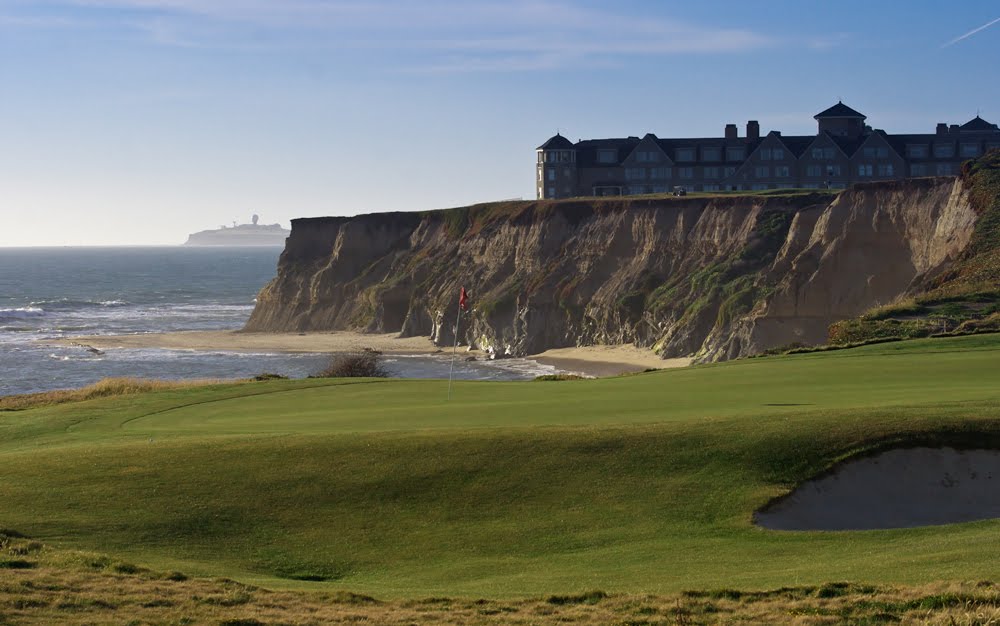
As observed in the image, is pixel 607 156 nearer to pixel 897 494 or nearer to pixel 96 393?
pixel 96 393

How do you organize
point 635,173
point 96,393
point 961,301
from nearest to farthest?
point 96,393 → point 961,301 → point 635,173

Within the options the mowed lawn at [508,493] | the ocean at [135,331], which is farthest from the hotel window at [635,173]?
the mowed lawn at [508,493]

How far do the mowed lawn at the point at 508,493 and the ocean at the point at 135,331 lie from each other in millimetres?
40269

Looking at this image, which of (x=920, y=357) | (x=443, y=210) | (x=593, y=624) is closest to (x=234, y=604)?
(x=593, y=624)

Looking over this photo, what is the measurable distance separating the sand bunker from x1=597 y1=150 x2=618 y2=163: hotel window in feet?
298

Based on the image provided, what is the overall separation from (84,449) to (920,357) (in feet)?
67.5

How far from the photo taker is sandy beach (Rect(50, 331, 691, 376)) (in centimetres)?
6975

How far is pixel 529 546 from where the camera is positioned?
16.6 meters

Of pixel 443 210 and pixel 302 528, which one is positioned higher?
pixel 443 210

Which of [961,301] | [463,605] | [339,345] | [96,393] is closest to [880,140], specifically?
[339,345]

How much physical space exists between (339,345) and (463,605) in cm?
7247

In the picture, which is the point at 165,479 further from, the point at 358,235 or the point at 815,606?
the point at 358,235

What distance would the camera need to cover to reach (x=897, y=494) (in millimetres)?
18328

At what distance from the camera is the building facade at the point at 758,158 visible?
331ft
